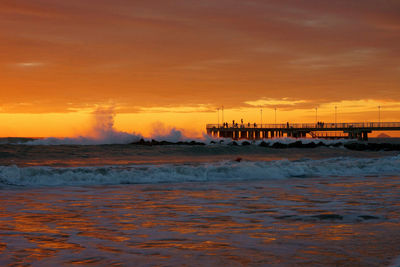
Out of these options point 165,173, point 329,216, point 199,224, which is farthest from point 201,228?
point 165,173

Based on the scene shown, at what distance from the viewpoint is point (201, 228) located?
8.47m

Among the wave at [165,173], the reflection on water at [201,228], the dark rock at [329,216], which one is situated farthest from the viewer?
the wave at [165,173]

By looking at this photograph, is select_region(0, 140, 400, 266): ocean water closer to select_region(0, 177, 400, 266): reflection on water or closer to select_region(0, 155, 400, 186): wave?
select_region(0, 177, 400, 266): reflection on water

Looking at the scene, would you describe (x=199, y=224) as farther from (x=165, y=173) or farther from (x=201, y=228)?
(x=165, y=173)

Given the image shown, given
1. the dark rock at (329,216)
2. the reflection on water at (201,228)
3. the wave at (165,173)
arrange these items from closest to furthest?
the reflection on water at (201,228) < the dark rock at (329,216) < the wave at (165,173)

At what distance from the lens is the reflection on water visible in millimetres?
6469

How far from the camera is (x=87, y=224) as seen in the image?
8.93 meters

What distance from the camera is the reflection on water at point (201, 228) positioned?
647 cm

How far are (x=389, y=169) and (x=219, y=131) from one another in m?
80.6

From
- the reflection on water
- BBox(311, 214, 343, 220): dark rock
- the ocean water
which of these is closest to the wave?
the ocean water

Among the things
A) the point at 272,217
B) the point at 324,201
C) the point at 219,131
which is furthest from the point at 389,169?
the point at 219,131

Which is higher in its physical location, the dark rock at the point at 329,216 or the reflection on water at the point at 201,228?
the reflection on water at the point at 201,228

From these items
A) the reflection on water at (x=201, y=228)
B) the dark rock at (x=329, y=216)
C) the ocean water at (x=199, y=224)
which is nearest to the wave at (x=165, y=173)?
the ocean water at (x=199, y=224)

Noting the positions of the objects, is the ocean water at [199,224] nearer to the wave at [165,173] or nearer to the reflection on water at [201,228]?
the reflection on water at [201,228]
